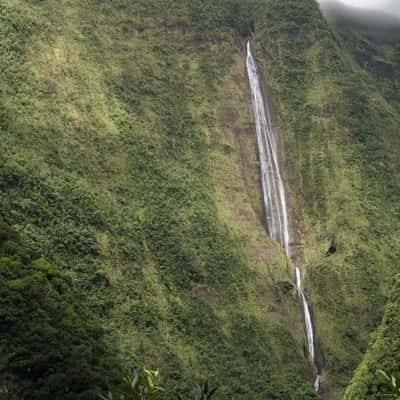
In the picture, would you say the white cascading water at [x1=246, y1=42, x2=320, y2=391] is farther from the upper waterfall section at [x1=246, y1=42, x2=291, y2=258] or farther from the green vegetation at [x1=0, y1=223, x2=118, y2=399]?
the green vegetation at [x1=0, y1=223, x2=118, y2=399]

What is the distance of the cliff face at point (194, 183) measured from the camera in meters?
74.2

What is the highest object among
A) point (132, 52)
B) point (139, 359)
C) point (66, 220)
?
point (132, 52)

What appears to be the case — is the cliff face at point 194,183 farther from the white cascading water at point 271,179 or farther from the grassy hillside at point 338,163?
the white cascading water at point 271,179

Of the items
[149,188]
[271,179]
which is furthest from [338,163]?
[149,188]

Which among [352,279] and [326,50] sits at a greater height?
[326,50]

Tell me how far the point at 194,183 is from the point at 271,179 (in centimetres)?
1209

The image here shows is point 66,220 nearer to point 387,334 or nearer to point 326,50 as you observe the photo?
point 387,334

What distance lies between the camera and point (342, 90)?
109 metres

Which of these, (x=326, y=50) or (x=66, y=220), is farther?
(x=326, y=50)

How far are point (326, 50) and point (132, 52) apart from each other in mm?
30636

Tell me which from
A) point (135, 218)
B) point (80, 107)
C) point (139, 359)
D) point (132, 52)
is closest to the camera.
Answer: point (139, 359)

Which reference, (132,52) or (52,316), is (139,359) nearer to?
(52,316)

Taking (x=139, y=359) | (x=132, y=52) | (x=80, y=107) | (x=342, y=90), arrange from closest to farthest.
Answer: (x=139, y=359) < (x=80, y=107) < (x=132, y=52) < (x=342, y=90)

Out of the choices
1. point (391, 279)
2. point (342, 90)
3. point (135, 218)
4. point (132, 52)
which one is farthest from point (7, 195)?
point (342, 90)
